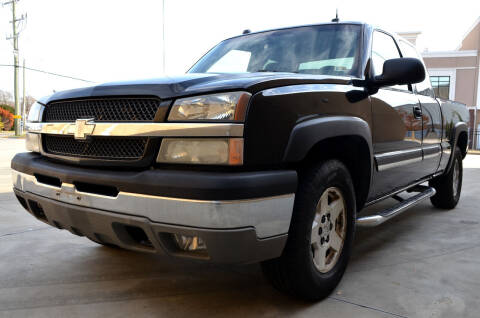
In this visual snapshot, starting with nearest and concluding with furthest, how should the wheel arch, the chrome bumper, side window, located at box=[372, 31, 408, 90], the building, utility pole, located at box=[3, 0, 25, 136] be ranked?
1. the chrome bumper
2. the wheel arch
3. side window, located at box=[372, 31, 408, 90]
4. the building
5. utility pole, located at box=[3, 0, 25, 136]

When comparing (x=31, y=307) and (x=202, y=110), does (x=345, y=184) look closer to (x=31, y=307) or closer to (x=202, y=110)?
(x=202, y=110)

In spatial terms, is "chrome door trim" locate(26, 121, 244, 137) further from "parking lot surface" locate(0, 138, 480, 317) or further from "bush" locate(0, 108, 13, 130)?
"bush" locate(0, 108, 13, 130)

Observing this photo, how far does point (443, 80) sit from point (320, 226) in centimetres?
2870

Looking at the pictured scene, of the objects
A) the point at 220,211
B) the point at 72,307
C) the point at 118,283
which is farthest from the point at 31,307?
the point at 220,211

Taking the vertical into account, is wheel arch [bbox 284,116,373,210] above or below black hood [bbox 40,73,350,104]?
below

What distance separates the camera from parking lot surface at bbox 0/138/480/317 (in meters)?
2.25

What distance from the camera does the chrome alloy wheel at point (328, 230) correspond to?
2.29 metres

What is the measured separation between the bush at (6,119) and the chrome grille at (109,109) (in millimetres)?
38971

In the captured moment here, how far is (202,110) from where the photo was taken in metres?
1.83

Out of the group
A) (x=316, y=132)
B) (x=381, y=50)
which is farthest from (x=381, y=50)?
(x=316, y=132)

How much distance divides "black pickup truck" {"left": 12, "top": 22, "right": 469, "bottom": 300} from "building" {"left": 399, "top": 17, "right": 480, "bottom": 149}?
26.4 metres

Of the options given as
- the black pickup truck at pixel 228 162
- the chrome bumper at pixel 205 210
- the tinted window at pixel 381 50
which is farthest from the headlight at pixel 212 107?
the tinted window at pixel 381 50

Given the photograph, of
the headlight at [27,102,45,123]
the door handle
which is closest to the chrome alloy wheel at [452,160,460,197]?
the door handle

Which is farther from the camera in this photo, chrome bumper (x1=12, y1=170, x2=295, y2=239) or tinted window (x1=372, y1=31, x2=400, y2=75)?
tinted window (x1=372, y1=31, x2=400, y2=75)
